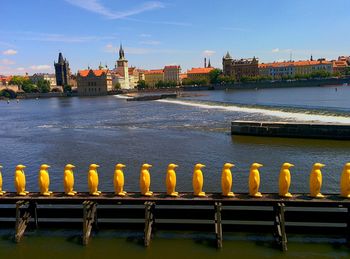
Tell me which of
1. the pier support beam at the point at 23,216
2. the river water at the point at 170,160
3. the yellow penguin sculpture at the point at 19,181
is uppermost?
the yellow penguin sculpture at the point at 19,181

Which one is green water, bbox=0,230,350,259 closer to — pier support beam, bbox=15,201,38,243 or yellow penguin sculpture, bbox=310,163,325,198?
pier support beam, bbox=15,201,38,243

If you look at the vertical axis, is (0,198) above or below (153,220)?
above

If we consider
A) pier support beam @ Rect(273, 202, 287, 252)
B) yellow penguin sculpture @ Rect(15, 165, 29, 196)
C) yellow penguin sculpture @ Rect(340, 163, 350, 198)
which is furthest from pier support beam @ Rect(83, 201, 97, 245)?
yellow penguin sculpture @ Rect(340, 163, 350, 198)

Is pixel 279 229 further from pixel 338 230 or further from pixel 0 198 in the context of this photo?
pixel 0 198

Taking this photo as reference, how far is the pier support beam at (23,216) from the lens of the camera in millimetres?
15423

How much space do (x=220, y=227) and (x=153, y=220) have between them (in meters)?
2.79

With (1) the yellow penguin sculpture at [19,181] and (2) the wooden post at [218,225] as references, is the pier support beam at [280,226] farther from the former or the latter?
(1) the yellow penguin sculpture at [19,181]

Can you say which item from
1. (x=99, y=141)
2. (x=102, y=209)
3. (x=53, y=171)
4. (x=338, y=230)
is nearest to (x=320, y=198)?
(x=338, y=230)

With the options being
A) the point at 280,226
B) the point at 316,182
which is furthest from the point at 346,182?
the point at 280,226

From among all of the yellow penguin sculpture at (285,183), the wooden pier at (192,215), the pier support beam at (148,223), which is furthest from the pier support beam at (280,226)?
the pier support beam at (148,223)

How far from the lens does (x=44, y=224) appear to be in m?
17.0

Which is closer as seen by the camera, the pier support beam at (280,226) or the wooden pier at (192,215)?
the pier support beam at (280,226)

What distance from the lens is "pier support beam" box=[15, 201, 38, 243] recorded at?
50.6 ft

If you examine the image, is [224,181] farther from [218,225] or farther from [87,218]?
[87,218]
